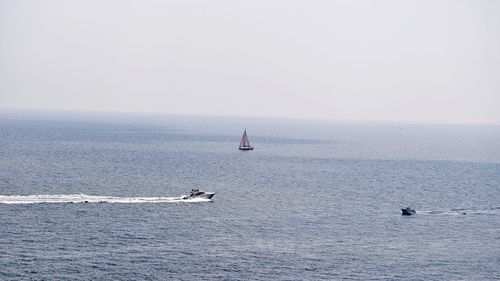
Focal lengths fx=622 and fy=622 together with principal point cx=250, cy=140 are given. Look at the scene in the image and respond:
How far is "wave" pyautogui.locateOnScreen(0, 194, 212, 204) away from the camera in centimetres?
13600

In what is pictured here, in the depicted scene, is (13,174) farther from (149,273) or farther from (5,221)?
(149,273)

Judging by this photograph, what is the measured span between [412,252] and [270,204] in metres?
48.1

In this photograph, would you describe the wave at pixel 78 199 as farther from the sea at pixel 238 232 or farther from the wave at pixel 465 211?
the wave at pixel 465 211

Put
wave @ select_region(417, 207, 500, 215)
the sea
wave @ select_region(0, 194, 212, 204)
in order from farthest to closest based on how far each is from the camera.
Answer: wave @ select_region(417, 207, 500, 215) < wave @ select_region(0, 194, 212, 204) < the sea

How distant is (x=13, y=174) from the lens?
591 feet

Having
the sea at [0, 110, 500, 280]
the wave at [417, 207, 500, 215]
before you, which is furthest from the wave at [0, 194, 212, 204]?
the wave at [417, 207, 500, 215]

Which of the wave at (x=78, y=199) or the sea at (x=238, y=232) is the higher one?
the wave at (x=78, y=199)

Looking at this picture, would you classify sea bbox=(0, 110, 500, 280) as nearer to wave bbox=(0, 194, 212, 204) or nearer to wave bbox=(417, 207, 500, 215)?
wave bbox=(0, 194, 212, 204)

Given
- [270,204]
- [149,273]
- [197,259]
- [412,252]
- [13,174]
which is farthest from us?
[13,174]

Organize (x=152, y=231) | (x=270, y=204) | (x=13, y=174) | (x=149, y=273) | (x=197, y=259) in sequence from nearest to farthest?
1. (x=149, y=273)
2. (x=197, y=259)
3. (x=152, y=231)
4. (x=270, y=204)
5. (x=13, y=174)


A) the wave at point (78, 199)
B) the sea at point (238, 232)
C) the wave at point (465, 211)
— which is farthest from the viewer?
the wave at point (465, 211)

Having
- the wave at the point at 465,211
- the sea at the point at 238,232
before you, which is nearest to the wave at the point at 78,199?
the sea at the point at 238,232

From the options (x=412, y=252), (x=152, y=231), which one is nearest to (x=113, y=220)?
(x=152, y=231)

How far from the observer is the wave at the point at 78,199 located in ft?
446
